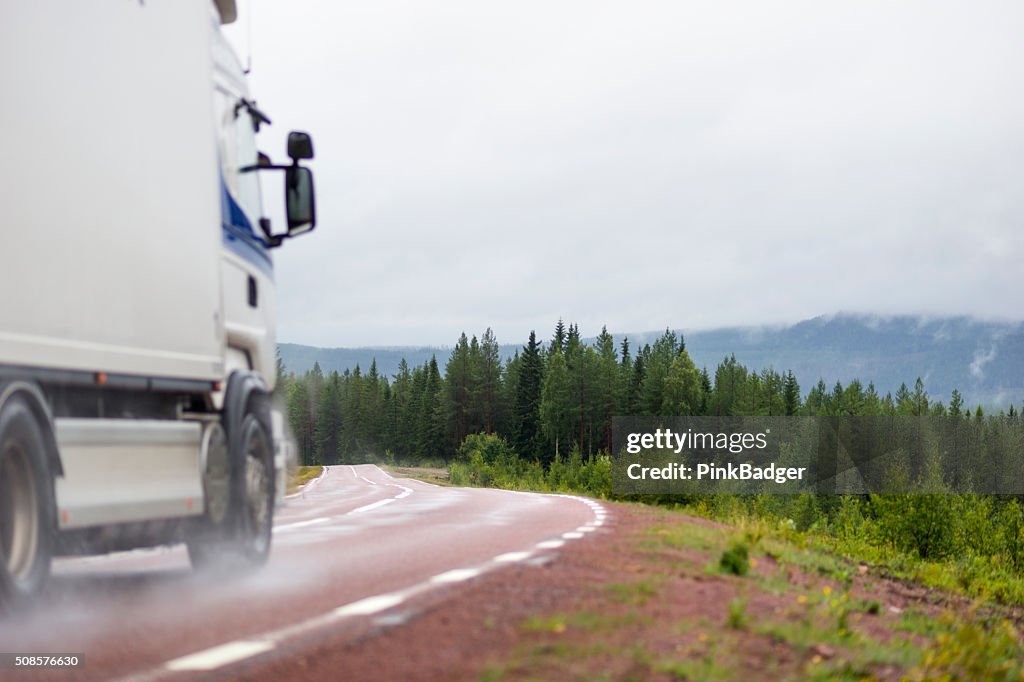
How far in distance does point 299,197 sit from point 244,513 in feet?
9.81

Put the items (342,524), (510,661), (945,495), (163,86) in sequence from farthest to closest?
(945,495)
(342,524)
(163,86)
(510,661)

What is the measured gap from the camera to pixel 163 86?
8.09 m

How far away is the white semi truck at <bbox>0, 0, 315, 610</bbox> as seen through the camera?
6.12m

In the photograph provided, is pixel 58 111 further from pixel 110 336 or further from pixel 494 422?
pixel 494 422

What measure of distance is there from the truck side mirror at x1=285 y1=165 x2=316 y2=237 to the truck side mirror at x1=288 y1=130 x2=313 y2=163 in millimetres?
223

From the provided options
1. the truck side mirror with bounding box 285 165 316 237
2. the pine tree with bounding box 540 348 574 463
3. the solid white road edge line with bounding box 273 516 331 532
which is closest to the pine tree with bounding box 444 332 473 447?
the pine tree with bounding box 540 348 574 463

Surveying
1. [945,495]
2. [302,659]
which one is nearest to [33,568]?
[302,659]

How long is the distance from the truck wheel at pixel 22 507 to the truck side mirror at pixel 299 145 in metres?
4.35

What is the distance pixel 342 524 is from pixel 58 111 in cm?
971

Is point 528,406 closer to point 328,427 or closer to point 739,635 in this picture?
point 328,427

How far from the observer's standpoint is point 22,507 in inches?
243

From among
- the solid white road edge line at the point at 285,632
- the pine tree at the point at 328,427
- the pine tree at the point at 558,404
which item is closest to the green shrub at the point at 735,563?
the solid white road edge line at the point at 285,632

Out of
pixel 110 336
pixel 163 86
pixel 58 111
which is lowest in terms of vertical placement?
pixel 110 336

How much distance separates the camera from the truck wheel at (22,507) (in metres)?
5.97
